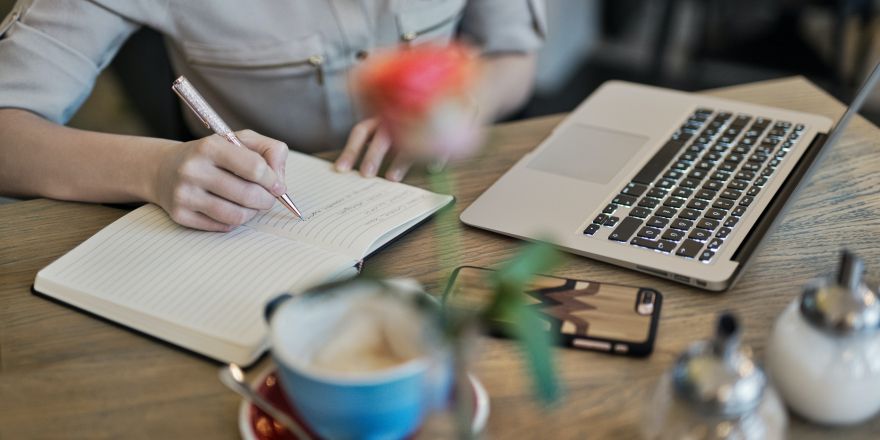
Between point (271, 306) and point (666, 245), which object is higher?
point (271, 306)

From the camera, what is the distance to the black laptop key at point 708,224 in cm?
70

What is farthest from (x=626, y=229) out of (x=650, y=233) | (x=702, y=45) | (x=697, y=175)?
(x=702, y=45)

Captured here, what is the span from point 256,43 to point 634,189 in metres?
0.50

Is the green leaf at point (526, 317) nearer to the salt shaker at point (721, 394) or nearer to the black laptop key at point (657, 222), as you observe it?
the salt shaker at point (721, 394)

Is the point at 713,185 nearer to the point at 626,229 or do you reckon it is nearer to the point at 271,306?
the point at 626,229

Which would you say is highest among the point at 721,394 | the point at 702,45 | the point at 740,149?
the point at 721,394

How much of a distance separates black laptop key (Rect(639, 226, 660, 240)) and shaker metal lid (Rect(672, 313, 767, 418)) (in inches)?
10.2

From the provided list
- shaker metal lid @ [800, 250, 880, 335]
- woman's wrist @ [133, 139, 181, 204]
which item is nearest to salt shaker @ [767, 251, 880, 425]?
shaker metal lid @ [800, 250, 880, 335]

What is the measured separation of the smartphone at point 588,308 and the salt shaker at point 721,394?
0.41ft

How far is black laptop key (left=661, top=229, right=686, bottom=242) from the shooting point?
2.25ft

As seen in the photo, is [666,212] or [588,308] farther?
[666,212]

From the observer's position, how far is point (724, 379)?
1.40ft

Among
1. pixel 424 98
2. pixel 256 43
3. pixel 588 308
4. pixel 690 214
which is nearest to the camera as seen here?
pixel 424 98

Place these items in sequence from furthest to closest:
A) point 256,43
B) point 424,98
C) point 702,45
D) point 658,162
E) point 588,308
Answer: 1. point 702,45
2. point 256,43
3. point 658,162
4. point 588,308
5. point 424,98
